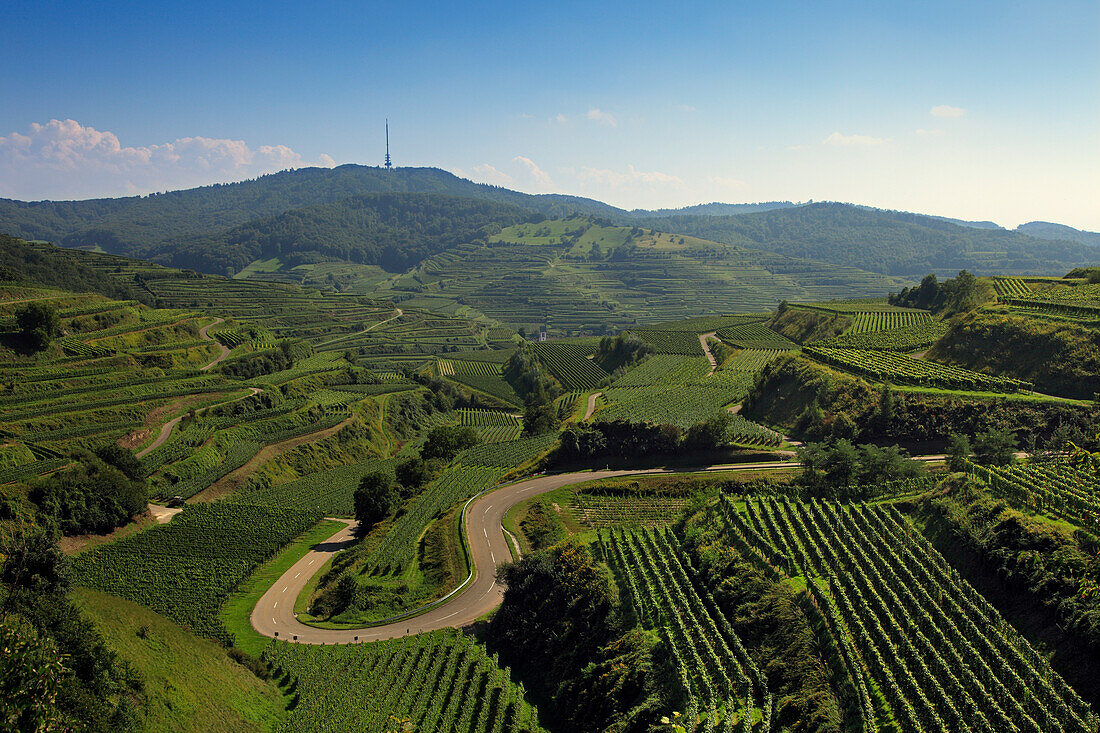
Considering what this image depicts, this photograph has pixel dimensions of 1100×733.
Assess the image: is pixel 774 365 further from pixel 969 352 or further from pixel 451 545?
pixel 451 545

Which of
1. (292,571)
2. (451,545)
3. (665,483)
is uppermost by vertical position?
(665,483)

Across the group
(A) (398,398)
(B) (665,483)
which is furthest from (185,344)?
(B) (665,483)

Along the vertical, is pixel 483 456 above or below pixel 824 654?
below

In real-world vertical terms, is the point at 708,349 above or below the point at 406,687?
above

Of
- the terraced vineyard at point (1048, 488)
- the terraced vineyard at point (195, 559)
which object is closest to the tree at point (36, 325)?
the terraced vineyard at point (195, 559)

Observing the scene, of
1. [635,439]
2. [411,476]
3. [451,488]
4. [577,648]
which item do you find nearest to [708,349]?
[635,439]

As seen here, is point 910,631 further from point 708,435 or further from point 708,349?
point 708,349

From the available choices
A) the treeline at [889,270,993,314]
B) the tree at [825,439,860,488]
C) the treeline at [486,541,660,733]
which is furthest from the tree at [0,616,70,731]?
the treeline at [889,270,993,314]
